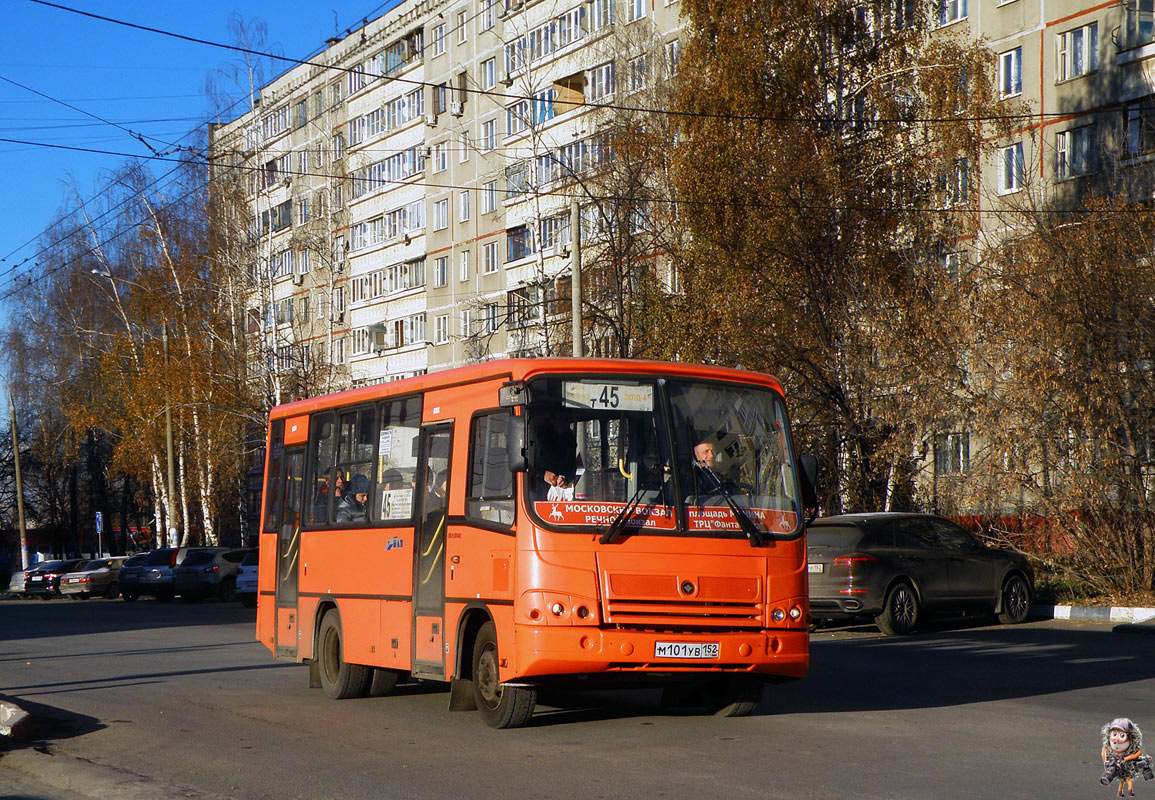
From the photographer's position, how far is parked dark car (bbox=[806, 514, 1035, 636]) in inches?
789

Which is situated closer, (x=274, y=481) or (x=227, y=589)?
(x=274, y=481)

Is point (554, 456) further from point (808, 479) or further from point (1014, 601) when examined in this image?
point (1014, 601)

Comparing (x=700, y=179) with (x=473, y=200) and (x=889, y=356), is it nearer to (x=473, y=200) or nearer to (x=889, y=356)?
(x=889, y=356)

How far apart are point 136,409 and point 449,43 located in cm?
1981

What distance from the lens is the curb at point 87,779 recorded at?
8.47 m

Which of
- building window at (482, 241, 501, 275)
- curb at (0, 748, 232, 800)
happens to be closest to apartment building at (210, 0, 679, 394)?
building window at (482, 241, 501, 275)

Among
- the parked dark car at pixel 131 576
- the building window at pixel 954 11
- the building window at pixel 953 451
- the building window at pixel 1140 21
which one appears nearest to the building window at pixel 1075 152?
the building window at pixel 1140 21

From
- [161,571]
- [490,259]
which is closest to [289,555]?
[161,571]

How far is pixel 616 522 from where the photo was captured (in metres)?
10.3

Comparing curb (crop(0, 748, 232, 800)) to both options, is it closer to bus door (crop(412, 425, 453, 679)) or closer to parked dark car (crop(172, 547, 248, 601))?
bus door (crop(412, 425, 453, 679))

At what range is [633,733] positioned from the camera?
34.8ft

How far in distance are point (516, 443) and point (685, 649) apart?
6.28 feet

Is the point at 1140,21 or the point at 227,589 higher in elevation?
the point at 1140,21

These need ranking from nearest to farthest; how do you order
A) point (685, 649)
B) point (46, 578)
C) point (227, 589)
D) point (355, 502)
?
point (685, 649) < point (355, 502) < point (227, 589) < point (46, 578)
